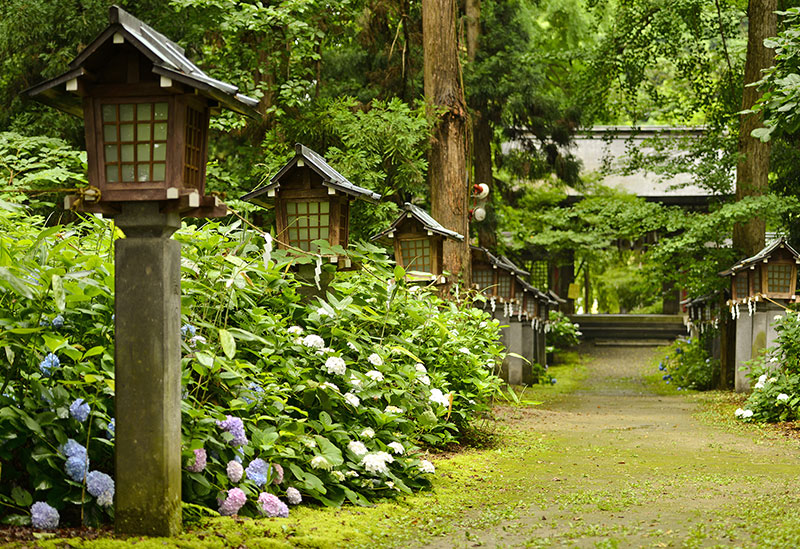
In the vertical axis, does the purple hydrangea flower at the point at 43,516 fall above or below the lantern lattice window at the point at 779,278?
below

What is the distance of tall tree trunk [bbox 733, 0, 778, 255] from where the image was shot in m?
15.1

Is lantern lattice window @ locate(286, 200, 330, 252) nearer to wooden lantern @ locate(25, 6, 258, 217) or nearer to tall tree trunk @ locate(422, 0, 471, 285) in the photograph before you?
wooden lantern @ locate(25, 6, 258, 217)

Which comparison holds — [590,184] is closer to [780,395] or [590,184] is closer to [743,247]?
[743,247]

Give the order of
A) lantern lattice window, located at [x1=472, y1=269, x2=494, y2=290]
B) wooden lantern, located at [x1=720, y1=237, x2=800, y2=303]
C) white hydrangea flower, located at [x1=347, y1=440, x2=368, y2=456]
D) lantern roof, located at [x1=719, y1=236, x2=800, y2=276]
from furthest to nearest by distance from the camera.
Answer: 1. lantern lattice window, located at [x1=472, y1=269, x2=494, y2=290]
2. wooden lantern, located at [x1=720, y1=237, x2=800, y2=303]
3. lantern roof, located at [x1=719, y1=236, x2=800, y2=276]
4. white hydrangea flower, located at [x1=347, y1=440, x2=368, y2=456]

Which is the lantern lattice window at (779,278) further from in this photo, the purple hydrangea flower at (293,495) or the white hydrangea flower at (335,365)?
the purple hydrangea flower at (293,495)

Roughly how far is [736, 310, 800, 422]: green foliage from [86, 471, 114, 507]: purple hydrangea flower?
8986mm

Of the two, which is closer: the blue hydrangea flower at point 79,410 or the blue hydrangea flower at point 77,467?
the blue hydrangea flower at point 77,467

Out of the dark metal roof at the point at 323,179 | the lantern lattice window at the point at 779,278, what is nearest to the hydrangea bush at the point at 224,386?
the dark metal roof at the point at 323,179

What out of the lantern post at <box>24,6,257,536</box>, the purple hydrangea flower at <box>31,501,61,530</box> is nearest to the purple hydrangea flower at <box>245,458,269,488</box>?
the lantern post at <box>24,6,257,536</box>

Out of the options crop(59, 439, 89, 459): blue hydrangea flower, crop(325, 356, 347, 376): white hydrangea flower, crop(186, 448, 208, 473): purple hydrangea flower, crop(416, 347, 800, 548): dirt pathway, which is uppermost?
crop(325, 356, 347, 376): white hydrangea flower

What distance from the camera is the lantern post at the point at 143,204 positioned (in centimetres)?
363

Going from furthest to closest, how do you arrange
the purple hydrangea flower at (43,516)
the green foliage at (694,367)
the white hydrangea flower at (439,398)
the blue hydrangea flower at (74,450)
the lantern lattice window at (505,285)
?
the green foliage at (694,367), the lantern lattice window at (505,285), the white hydrangea flower at (439,398), the blue hydrangea flower at (74,450), the purple hydrangea flower at (43,516)

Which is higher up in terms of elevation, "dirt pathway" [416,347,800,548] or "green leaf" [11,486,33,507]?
"green leaf" [11,486,33,507]

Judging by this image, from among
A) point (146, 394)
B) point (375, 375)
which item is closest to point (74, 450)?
point (146, 394)
